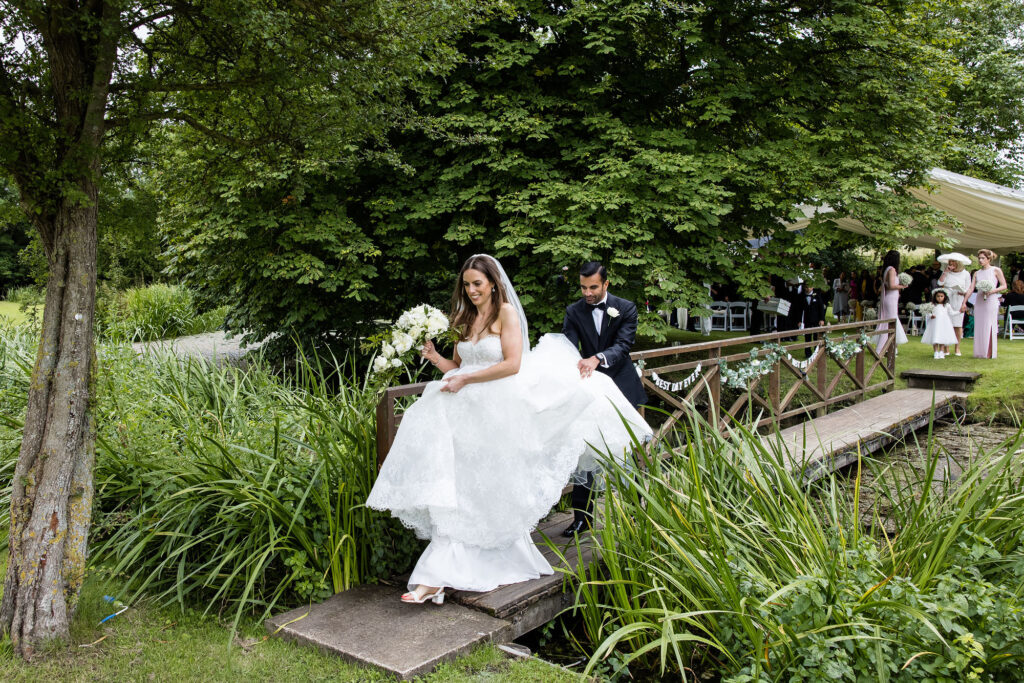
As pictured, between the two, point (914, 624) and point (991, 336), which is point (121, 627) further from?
point (991, 336)

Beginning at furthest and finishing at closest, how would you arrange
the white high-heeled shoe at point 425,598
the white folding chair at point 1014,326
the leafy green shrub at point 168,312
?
the white folding chair at point 1014,326
the leafy green shrub at point 168,312
the white high-heeled shoe at point 425,598

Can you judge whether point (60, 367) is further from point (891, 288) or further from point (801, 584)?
point (891, 288)

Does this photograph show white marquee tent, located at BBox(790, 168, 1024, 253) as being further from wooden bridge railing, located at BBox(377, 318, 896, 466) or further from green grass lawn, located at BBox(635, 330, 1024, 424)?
wooden bridge railing, located at BBox(377, 318, 896, 466)

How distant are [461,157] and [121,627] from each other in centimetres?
724

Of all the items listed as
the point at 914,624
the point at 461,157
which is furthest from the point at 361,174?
the point at 914,624

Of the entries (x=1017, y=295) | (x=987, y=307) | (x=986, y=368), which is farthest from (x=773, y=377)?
(x=1017, y=295)

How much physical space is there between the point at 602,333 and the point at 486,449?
1449mm

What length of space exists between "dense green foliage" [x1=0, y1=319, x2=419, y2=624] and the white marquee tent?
9743 millimetres

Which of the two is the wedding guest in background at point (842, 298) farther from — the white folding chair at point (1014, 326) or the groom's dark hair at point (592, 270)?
the groom's dark hair at point (592, 270)

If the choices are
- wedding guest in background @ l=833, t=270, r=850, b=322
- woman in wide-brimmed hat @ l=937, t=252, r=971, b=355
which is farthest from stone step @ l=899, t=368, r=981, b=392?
wedding guest in background @ l=833, t=270, r=850, b=322

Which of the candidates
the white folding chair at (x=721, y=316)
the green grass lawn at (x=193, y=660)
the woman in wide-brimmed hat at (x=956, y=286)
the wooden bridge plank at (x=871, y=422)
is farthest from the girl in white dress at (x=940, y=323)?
the green grass lawn at (x=193, y=660)

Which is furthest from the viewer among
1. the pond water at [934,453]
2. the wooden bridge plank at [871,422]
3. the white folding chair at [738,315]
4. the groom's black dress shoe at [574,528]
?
the white folding chair at [738,315]

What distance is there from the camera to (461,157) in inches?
380

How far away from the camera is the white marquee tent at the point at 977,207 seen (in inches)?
497
